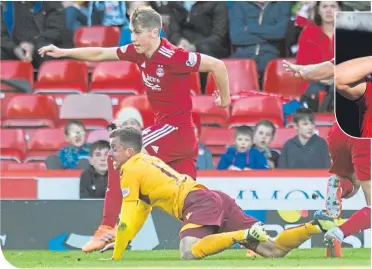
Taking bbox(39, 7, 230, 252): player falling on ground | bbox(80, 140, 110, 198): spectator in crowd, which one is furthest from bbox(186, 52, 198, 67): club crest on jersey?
bbox(80, 140, 110, 198): spectator in crowd

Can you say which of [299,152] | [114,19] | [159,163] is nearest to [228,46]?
[114,19]

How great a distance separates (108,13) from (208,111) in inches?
72.1

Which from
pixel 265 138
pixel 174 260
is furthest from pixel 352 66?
pixel 265 138

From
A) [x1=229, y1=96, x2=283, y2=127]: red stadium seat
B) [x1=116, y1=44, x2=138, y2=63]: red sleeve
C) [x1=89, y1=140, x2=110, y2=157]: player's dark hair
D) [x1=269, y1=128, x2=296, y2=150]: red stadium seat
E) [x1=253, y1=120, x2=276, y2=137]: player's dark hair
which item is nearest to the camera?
[x1=116, y1=44, x2=138, y2=63]: red sleeve

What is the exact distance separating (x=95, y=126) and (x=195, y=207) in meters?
3.77

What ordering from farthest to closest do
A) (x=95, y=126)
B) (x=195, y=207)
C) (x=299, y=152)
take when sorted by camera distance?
(x=95, y=126)
(x=299, y=152)
(x=195, y=207)

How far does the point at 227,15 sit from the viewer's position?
12.1m

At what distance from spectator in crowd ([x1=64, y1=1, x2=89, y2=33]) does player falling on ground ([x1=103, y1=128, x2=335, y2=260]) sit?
4504mm

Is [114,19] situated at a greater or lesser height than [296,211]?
greater

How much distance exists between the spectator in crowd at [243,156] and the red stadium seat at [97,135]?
51.2 inches

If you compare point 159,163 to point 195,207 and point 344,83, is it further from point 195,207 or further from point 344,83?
point 344,83

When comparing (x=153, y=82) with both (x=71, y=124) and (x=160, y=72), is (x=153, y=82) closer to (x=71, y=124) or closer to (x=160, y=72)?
(x=160, y=72)

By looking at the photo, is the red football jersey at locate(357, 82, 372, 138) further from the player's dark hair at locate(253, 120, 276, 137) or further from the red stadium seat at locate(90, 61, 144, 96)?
the red stadium seat at locate(90, 61, 144, 96)

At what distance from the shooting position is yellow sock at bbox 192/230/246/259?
7.84 meters
